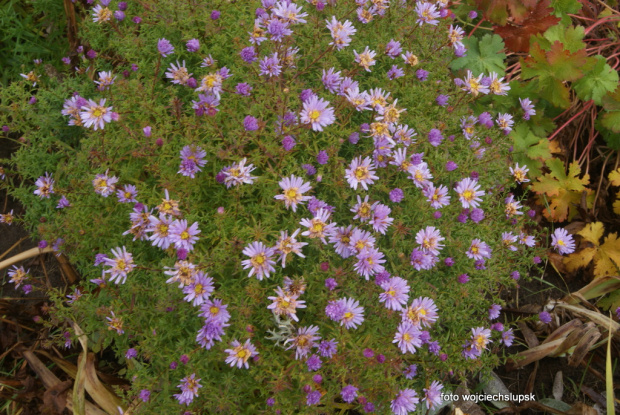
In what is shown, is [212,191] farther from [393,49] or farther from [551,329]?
[551,329]

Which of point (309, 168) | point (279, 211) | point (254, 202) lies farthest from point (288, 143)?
point (254, 202)

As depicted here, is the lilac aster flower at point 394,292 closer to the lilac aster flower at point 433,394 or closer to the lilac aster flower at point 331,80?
the lilac aster flower at point 433,394

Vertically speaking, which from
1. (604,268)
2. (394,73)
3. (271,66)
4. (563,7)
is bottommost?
(604,268)

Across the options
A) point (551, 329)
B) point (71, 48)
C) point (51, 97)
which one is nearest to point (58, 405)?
point (51, 97)

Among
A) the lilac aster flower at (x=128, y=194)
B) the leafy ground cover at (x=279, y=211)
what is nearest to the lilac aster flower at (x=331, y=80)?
the leafy ground cover at (x=279, y=211)

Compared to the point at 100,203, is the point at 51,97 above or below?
above

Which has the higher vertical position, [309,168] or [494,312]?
[309,168]

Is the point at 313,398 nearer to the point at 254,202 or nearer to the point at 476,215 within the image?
the point at 254,202
